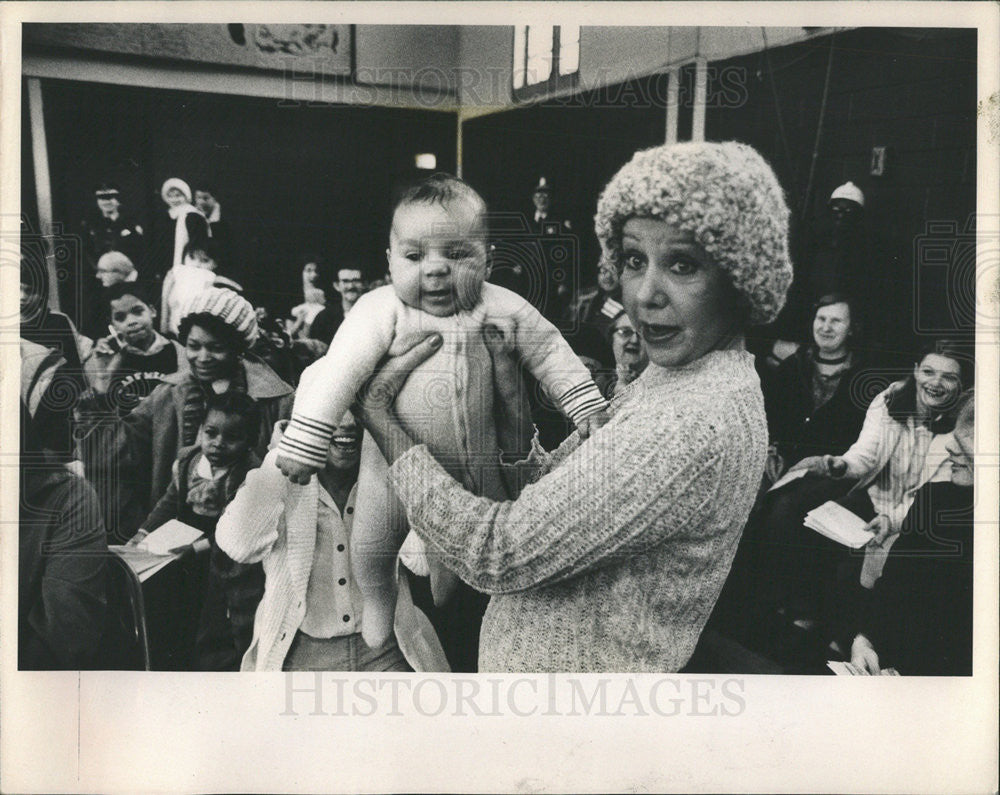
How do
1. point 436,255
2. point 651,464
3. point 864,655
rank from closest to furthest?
1. point 651,464
2. point 436,255
3. point 864,655

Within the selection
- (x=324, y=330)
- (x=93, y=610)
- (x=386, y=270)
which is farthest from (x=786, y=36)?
(x=93, y=610)

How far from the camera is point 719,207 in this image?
3002 millimetres

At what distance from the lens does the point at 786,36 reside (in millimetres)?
3152

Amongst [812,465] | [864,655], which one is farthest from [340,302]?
[864,655]

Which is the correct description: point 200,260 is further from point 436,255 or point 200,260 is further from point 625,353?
point 625,353

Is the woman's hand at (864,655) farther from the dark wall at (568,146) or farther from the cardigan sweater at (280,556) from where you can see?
the dark wall at (568,146)

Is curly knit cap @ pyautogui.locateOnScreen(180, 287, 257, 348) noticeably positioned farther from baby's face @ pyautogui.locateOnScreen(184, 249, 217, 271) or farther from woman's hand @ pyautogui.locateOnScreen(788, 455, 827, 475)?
woman's hand @ pyautogui.locateOnScreen(788, 455, 827, 475)

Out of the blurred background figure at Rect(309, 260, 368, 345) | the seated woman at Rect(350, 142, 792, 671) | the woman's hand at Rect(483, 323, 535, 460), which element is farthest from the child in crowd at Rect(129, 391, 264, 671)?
the woman's hand at Rect(483, 323, 535, 460)

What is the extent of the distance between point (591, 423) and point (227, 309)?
1.19 m

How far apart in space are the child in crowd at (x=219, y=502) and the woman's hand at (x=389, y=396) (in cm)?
35

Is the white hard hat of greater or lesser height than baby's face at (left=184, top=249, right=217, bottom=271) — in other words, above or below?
above

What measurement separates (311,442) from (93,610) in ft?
2.95

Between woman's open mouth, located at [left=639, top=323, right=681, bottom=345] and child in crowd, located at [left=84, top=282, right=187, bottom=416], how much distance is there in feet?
4.71

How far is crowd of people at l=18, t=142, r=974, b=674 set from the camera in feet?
10.1
